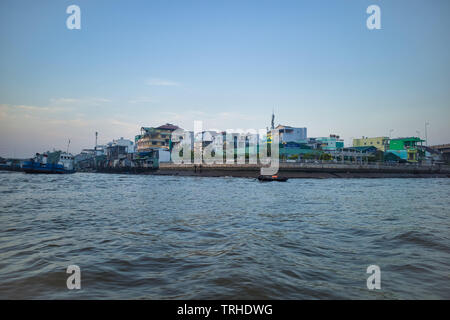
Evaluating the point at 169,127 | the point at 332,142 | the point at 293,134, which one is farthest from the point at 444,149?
the point at 169,127

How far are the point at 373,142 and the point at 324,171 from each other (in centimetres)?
4819

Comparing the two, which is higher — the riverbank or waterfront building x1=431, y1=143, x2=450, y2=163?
waterfront building x1=431, y1=143, x2=450, y2=163

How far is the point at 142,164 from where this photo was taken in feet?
279

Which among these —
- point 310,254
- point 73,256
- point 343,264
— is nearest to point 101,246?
point 73,256

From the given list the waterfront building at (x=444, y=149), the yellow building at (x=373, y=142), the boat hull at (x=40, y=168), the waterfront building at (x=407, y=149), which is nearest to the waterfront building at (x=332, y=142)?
the yellow building at (x=373, y=142)

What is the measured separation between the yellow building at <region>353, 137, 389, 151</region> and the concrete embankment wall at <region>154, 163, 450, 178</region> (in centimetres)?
2282

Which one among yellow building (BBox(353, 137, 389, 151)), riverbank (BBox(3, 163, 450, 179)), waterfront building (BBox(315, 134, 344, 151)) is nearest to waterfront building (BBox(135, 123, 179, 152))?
riverbank (BBox(3, 163, 450, 179))

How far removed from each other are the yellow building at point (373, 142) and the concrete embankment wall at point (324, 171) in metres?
22.8

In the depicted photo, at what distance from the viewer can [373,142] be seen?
8862 centimetres

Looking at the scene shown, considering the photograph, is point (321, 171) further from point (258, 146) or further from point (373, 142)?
point (373, 142)

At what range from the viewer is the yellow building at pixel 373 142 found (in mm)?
85169

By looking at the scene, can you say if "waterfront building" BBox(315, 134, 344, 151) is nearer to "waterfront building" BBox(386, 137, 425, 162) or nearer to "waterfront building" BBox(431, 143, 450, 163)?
"waterfront building" BBox(386, 137, 425, 162)

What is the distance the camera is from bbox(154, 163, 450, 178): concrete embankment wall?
5122 cm
